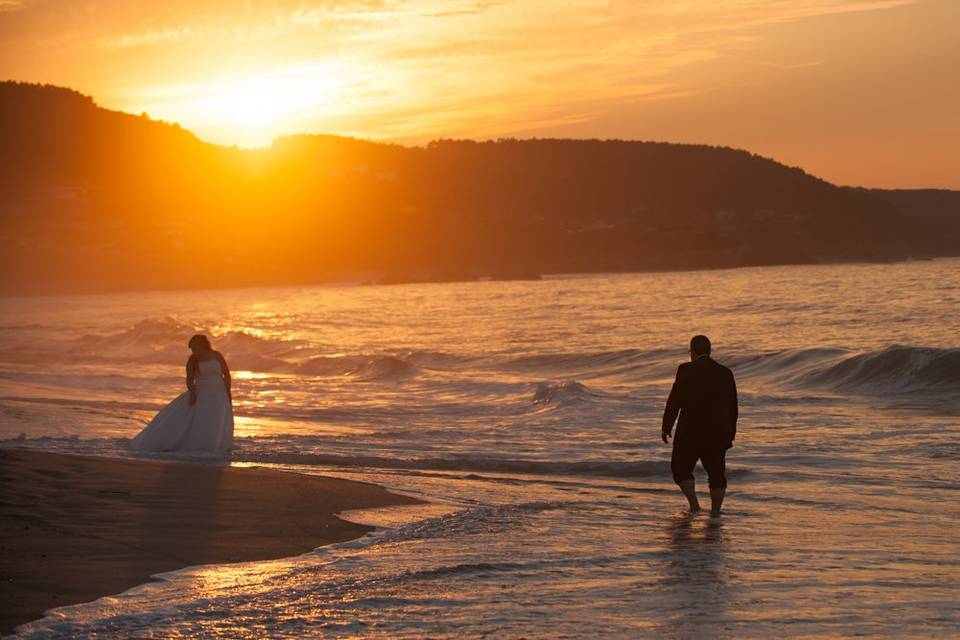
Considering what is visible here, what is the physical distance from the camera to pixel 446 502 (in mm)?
10328

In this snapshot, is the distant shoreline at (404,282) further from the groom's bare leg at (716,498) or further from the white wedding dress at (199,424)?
the groom's bare leg at (716,498)

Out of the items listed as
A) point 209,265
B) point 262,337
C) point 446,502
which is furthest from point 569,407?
point 209,265

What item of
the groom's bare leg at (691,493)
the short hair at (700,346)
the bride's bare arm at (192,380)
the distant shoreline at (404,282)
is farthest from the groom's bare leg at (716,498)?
the distant shoreline at (404,282)

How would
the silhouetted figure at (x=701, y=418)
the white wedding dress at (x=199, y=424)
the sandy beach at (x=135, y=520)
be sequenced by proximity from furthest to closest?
the white wedding dress at (x=199, y=424)
the silhouetted figure at (x=701, y=418)
the sandy beach at (x=135, y=520)

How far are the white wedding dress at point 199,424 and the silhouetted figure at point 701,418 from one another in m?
6.08

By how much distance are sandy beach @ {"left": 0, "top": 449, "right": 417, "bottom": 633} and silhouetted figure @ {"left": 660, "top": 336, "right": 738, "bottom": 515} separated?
7.88 feet

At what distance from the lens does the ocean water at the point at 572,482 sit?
6477 mm

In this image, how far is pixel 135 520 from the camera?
8820mm

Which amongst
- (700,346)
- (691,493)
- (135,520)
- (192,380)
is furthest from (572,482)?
(192,380)

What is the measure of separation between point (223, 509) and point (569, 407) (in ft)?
32.1

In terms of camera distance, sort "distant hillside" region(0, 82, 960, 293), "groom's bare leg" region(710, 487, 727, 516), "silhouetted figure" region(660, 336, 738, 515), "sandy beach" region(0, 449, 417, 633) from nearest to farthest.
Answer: "sandy beach" region(0, 449, 417, 633)
"groom's bare leg" region(710, 487, 727, 516)
"silhouetted figure" region(660, 336, 738, 515)
"distant hillside" region(0, 82, 960, 293)

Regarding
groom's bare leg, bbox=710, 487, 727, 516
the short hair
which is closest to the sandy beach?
groom's bare leg, bbox=710, 487, 727, 516

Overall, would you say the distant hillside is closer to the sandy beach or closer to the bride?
the bride

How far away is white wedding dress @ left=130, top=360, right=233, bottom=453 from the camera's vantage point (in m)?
13.7
